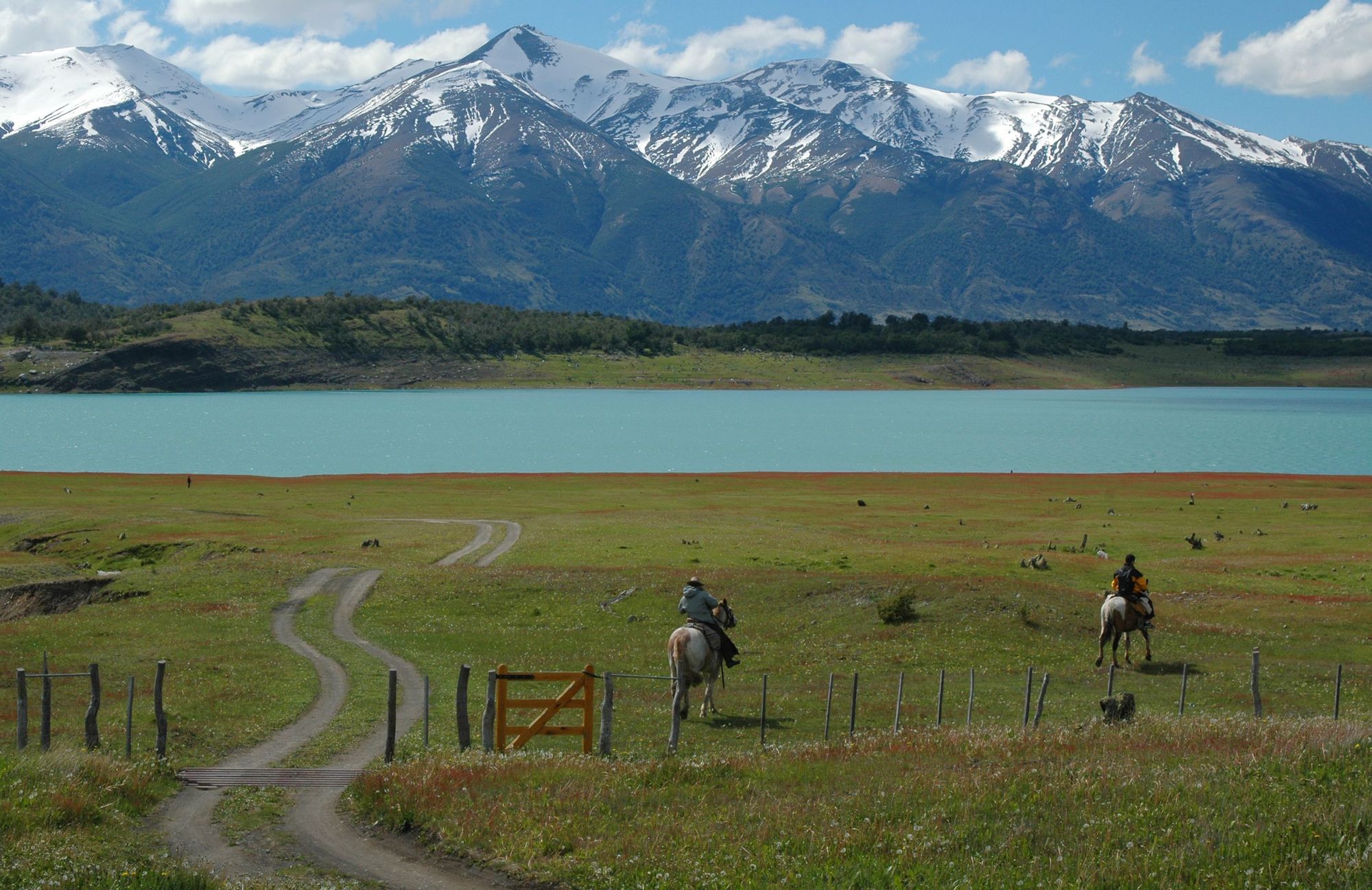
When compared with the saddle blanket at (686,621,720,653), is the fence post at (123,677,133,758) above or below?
below

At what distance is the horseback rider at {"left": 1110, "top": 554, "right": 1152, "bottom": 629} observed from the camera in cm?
3450

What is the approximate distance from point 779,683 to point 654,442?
4351 inches

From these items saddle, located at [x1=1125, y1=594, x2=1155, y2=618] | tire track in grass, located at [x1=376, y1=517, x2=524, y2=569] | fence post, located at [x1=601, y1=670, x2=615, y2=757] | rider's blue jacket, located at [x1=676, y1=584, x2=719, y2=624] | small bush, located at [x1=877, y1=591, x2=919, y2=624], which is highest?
rider's blue jacket, located at [x1=676, y1=584, x2=719, y2=624]

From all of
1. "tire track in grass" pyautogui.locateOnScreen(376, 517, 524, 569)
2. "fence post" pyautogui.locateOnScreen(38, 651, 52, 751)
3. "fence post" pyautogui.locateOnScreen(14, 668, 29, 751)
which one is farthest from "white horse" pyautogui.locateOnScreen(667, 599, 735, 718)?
"tire track in grass" pyautogui.locateOnScreen(376, 517, 524, 569)

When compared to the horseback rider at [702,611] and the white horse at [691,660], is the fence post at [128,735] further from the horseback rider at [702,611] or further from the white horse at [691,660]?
the horseback rider at [702,611]

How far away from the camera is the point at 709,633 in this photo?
91.9ft

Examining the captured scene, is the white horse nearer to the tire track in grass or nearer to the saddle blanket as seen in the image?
the saddle blanket

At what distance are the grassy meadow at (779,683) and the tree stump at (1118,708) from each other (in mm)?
552

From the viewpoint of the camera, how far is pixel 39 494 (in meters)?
84.4

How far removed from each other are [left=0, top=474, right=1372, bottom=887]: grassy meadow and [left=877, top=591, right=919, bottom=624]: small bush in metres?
0.56

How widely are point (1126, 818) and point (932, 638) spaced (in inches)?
803

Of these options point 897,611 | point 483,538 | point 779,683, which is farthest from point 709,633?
point 483,538

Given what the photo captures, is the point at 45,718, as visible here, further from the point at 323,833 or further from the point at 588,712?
the point at 588,712

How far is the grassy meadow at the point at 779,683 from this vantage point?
16.4 meters
